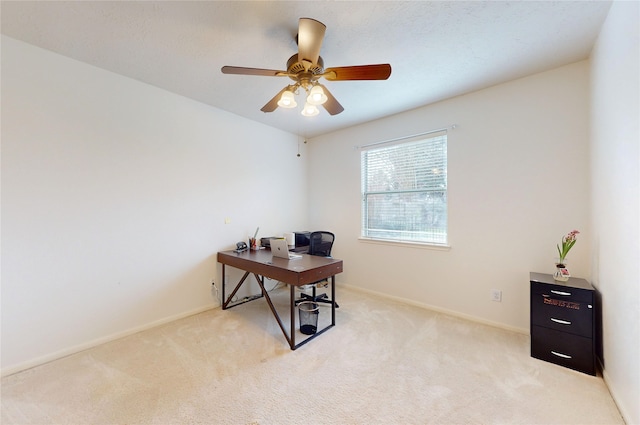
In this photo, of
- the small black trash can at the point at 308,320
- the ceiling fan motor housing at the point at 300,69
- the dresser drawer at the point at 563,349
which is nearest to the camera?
the ceiling fan motor housing at the point at 300,69

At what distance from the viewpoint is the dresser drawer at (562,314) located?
6.51 ft

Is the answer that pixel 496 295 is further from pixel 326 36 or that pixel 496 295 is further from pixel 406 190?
pixel 326 36

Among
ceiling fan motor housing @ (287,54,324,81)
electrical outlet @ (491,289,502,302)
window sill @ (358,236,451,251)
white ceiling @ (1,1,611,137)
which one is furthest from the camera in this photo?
window sill @ (358,236,451,251)

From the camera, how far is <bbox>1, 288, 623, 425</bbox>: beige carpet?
5.24 feet

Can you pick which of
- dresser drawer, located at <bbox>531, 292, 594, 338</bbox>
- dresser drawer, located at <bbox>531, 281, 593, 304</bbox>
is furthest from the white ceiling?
dresser drawer, located at <bbox>531, 292, 594, 338</bbox>

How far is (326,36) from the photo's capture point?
1.99 metres

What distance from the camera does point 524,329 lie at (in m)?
2.62

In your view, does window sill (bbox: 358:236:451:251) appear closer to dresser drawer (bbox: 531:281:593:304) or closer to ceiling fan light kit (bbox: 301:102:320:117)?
dresser drawer (bbox: 531:281:593:304)

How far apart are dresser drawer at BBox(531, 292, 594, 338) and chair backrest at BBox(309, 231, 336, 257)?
7.40 ft

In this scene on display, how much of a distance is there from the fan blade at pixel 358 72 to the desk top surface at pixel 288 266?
1658 millimetres

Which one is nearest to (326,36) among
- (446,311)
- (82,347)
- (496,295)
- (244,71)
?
(244,71)

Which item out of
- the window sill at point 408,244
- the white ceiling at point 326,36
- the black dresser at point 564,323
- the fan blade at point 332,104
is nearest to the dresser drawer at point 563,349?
the black dresser at point 564,323

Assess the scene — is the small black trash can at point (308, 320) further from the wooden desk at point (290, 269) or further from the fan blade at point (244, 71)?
the fan blade at point (244, 71)

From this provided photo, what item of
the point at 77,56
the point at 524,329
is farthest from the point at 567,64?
the point at 77,56
